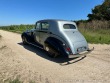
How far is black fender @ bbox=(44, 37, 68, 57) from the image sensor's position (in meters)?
6.89

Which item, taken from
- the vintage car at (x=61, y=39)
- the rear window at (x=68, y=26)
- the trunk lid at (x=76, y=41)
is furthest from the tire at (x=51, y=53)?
the rear window at (x=68, y=26)

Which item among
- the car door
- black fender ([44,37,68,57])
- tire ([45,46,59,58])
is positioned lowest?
tire ([45,46,59,58])

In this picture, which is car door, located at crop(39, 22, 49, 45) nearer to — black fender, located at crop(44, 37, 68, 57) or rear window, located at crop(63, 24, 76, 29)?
black fender, located at crop(44, 37, 68, 57)

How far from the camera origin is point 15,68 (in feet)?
21.7

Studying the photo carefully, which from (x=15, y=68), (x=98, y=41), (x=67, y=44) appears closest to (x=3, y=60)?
(x=15, y=68)

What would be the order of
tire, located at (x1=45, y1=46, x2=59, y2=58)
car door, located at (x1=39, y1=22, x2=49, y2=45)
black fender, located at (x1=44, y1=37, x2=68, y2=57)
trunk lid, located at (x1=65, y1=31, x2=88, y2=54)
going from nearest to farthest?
1. black fender, located at (x1=44, y1=37, x2=68, y2=57)
2. trunk lid, located at (x1=65, y1=31, x2=88, y2=54)
3. tire, located at (x1=45, y1=46, x2=59, y2=58)
4. car door, located at (x1=39, y1=22, x2=49, y2=45)

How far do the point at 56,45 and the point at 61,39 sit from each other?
37 centimetres

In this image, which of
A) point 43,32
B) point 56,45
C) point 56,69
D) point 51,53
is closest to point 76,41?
point 56,45

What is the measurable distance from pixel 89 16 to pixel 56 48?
1305 inches

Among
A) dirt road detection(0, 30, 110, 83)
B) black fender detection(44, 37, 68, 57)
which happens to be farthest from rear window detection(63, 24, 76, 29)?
dirt road detection(0, 30, 110, 83)

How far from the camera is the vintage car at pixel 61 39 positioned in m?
6.96

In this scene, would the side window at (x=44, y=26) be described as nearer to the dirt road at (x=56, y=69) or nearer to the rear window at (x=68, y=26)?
the rear window at (x=68, y=26)

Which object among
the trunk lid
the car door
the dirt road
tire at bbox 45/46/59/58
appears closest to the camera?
the dirt road

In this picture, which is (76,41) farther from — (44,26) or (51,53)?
(44,26)
